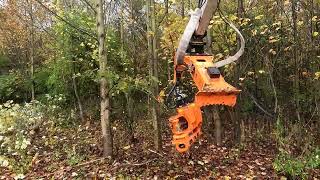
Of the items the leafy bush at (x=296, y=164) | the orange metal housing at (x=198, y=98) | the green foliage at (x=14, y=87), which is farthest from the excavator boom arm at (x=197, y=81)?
the green foliage at (x=14, y=87)

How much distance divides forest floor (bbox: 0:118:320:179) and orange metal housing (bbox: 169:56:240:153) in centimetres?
268

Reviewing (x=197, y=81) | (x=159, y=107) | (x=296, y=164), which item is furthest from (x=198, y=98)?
(x=159, y=107)

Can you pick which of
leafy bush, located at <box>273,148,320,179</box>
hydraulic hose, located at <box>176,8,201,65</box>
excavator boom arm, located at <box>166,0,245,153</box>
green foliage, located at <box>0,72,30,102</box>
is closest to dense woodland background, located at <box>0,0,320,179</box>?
leafy bush, located at <box>273,148,320,179</box>

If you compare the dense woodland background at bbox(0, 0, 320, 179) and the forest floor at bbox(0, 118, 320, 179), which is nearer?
the forest floor at bbox(0, 118, 320, 179)

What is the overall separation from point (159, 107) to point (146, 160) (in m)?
1.96

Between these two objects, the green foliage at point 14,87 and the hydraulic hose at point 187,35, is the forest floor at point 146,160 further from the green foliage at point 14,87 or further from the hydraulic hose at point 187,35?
the green foliage at point 14,87

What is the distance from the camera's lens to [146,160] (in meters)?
8.17

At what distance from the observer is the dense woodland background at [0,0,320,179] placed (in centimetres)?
806

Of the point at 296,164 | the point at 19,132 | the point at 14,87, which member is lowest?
the point at 296,164

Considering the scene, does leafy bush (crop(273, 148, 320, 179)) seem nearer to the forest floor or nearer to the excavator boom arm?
the forest floor

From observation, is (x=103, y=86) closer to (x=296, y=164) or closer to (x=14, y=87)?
(x=296, y=164)

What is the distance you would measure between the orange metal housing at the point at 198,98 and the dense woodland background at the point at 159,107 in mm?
2769

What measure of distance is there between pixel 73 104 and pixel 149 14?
7.51 m

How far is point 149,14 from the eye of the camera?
9125 millimetres
